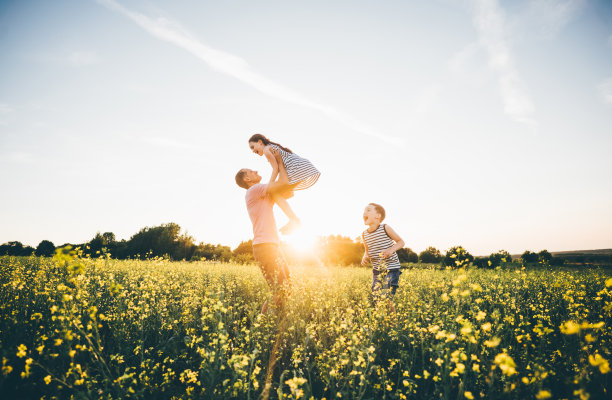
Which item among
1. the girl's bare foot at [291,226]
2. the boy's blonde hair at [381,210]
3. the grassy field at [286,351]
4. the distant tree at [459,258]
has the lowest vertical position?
the grassy field at [286,351]

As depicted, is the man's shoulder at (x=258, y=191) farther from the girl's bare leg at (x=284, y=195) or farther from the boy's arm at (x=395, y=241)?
the boy's arm at (x=395, y=241)

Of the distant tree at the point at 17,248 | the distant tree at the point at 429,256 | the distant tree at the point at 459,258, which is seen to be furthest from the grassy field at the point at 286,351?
the distant tree at the point at 17,248

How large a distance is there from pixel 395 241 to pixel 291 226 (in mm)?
2062

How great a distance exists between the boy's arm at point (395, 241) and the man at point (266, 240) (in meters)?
1.70

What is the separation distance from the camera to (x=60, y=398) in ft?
6.48

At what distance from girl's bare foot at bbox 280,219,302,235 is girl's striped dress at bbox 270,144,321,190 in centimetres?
57

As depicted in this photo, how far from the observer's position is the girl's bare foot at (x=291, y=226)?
3.98 m

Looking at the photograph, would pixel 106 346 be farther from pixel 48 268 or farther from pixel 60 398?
pixel 48 268

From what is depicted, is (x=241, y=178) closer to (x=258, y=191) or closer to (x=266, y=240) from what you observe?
Answer: (x=258, y=191)

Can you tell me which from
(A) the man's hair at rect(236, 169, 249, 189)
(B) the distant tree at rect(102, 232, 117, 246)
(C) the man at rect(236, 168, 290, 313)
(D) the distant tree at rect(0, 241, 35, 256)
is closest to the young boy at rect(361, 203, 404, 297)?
(C) the man at rect(236, 168, 290, 313)

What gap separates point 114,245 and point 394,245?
4587 cm

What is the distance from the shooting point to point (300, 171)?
3.57 metres

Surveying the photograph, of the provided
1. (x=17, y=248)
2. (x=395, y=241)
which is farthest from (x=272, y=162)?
(x=17, y=248)

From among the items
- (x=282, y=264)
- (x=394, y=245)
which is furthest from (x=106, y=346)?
(x=394, y=245)
